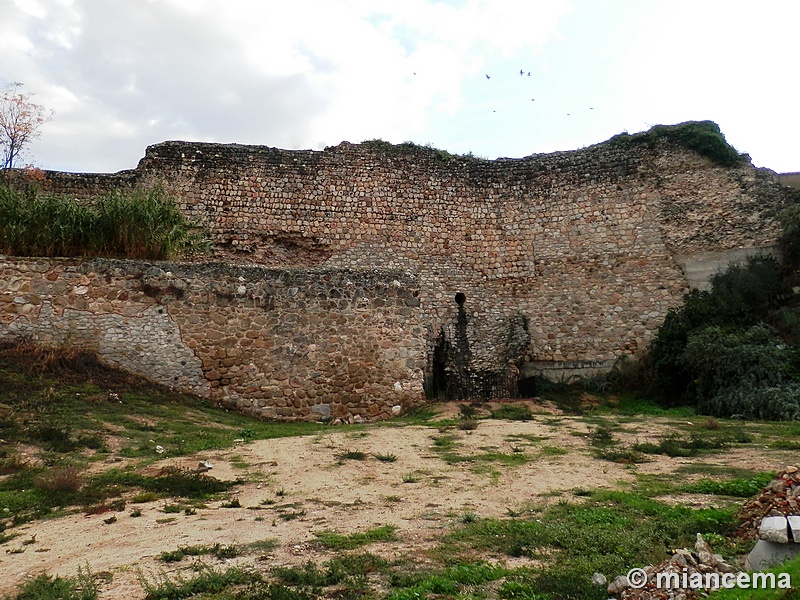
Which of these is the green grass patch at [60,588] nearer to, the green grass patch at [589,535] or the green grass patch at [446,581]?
the green grass patch at [446,581]

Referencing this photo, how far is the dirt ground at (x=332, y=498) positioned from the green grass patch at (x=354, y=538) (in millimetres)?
91

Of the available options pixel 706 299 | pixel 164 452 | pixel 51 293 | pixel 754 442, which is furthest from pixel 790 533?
pixel 706 299

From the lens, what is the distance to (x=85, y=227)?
37.1 ft

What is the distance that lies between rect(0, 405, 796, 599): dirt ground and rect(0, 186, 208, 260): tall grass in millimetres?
5361

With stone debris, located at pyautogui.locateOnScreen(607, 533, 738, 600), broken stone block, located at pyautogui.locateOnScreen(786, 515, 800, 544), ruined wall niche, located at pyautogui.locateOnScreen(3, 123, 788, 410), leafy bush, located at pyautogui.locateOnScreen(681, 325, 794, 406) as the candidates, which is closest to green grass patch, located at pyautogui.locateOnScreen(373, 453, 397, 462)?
stone debris, located at pyautogui.locateOnScreen(607, 533, 738, 600)

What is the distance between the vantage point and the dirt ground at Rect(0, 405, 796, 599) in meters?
4.25

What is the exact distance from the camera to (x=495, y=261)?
18359 mm

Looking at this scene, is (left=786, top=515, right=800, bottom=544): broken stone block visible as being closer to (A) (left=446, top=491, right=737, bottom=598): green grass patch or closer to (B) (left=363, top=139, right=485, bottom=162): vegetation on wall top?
(A) (left=446, top=491, right=737, bottom=598): green grass patch

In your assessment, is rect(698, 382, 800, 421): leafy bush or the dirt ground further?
rect(698, 382, 800, 421): leafy bush

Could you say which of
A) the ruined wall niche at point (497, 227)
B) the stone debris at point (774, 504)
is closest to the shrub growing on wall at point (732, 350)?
the ruined wall niche at point (497, 227)

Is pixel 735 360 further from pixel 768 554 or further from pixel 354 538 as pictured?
pixel 354 538

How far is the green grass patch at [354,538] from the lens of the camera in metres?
4.40

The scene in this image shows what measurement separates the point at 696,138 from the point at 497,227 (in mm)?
6023

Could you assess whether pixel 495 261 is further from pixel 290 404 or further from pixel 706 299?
pixel 290 404
